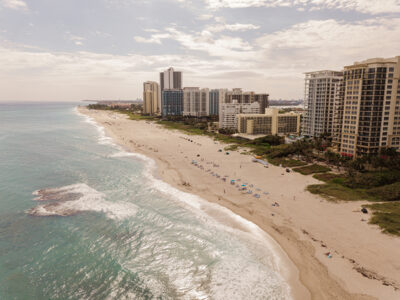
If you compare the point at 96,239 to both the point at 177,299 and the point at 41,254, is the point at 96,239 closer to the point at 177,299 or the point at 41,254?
the point at 41,254

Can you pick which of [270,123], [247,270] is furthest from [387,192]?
[270,123]

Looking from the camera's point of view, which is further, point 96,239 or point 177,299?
point 96,239

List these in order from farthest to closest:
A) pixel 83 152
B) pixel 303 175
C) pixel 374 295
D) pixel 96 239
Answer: pixel 83 152, pixel 303 175, pixel 96 239, pixel 374 295

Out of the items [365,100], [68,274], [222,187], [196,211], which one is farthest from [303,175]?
[68,274]

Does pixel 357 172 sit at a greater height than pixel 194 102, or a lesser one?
lesser

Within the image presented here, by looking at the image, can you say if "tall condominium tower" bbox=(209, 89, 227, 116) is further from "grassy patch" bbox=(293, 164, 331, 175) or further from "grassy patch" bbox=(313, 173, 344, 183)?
"grassy patch" bbox=(313, 173, 344, 183)

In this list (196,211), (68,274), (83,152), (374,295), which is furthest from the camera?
(83,152)

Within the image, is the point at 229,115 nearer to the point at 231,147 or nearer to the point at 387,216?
the point at 231,147
